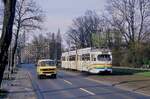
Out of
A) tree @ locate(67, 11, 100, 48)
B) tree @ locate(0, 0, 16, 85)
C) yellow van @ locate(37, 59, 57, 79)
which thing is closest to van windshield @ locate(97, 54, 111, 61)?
yellow van @ locate(37, 59, 57, 79)

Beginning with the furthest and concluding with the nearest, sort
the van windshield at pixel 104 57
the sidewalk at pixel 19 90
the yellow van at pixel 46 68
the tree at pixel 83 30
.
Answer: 1. the tree at pixel 83 30
2. the van windshield at pixel 104 57
3. the yellow van at pixel 46 68
4. the sidewalk at pixel 19 90

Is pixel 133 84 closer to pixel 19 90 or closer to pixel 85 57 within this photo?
pixel 19 90

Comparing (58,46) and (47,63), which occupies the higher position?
(58,46)

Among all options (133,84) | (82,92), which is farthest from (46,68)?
(82,92)

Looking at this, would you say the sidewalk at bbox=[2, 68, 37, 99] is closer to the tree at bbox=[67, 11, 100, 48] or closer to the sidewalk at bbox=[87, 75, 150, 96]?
the sidewalk at bbox=[87, 75, 150, 96]

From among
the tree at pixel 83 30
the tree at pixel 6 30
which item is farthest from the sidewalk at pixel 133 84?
the tree at pixel 83 30

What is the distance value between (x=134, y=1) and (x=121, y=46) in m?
12.6

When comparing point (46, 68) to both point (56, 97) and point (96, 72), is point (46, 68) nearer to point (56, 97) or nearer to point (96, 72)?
point (96, 72)

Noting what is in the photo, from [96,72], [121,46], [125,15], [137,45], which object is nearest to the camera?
[96,72]

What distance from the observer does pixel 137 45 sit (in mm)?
81750

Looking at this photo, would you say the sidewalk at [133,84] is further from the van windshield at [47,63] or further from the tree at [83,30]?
the tree at [83,30]

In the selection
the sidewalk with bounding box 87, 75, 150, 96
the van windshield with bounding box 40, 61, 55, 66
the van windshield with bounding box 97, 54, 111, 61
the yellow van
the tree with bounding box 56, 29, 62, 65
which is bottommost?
the sidewalk with bounding box 87, 75, 150, 96

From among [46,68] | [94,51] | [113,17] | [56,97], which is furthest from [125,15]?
[56,97]

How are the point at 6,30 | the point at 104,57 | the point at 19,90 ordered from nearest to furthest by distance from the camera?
1. the point at 6,30
2. the point at 19,90
3. the point at 104,57
